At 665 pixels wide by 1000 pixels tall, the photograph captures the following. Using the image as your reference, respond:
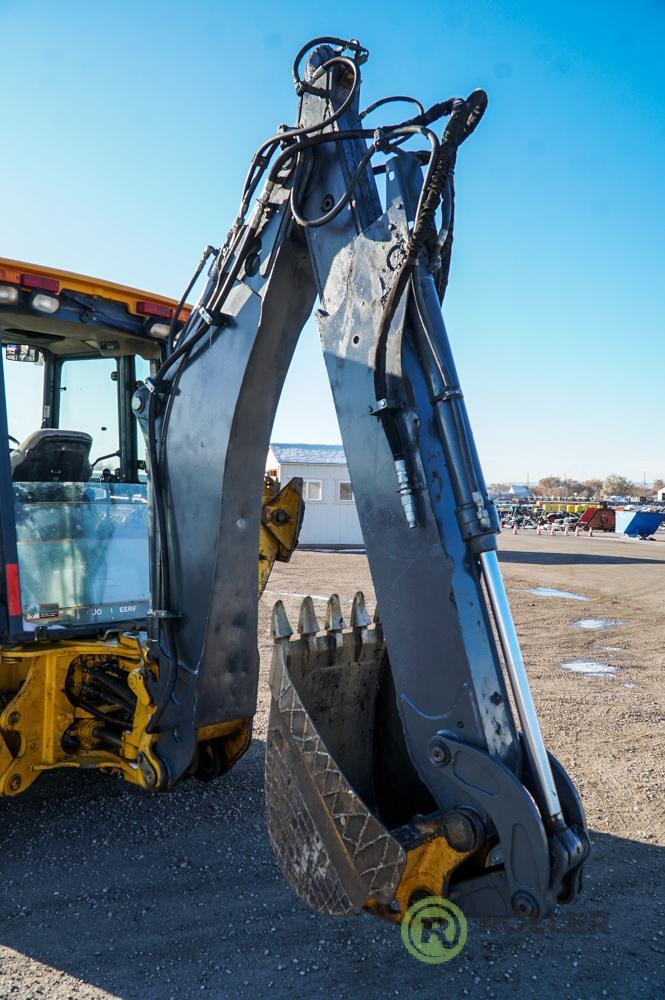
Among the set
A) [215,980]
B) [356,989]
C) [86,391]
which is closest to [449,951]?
[356,989]

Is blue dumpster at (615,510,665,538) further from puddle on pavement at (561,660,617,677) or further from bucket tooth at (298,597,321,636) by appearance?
bucket tooth at (298,597,321,636)

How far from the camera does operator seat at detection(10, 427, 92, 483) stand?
14.2 feet

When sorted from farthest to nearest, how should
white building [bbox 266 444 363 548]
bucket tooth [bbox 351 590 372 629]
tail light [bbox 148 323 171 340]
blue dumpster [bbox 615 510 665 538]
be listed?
blue dumpster [bbox 615 510 665 538], white building [bbox 266 444 363 548], tail light [bbox 148 323 171 340], bucket tooth [bbox 351 590 372 629]

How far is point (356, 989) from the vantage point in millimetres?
2840

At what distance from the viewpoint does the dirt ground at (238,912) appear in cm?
289

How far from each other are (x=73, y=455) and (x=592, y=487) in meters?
112

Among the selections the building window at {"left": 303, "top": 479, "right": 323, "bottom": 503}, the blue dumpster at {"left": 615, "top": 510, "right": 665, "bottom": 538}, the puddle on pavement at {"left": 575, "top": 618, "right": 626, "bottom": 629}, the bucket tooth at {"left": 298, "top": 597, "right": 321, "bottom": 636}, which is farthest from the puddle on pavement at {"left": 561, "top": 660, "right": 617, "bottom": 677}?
the blue dumpster at {"left": 615, "top": 510, "right": 665, "bottom": 538}

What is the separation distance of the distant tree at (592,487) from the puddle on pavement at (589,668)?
9621 centimetres

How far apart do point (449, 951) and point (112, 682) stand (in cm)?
207

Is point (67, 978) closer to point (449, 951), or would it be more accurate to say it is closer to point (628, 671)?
point (449, 951)

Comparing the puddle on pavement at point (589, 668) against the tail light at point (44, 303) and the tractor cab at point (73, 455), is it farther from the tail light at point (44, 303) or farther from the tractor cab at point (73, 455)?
the tail light at point (44, 303)

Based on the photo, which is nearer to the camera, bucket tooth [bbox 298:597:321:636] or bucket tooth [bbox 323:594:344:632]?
bucket tooth [bbox 298:597:321:636]

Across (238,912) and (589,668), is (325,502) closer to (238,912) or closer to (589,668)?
(589,668)

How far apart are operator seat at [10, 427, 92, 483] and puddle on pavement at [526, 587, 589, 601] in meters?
10.7
